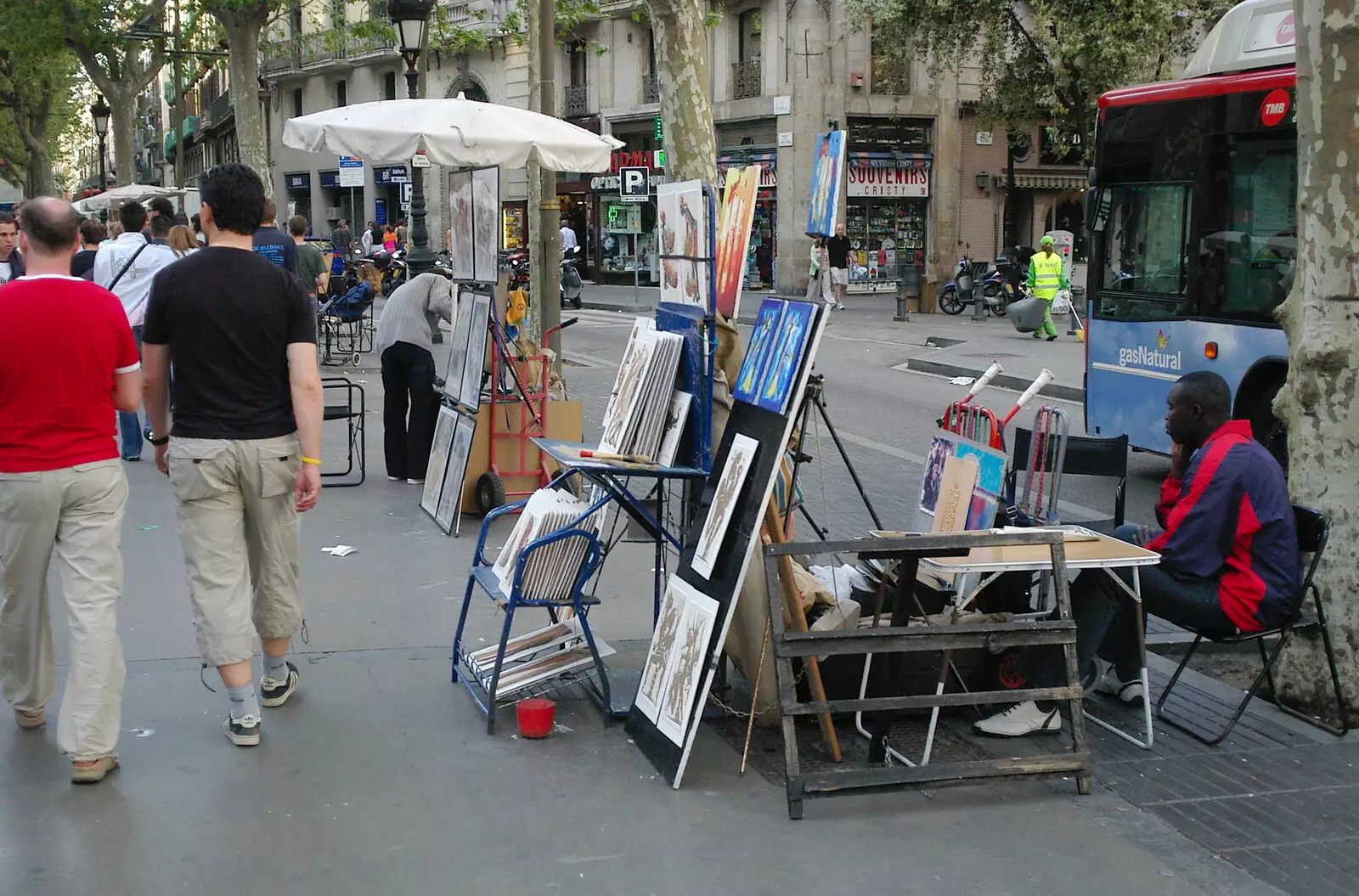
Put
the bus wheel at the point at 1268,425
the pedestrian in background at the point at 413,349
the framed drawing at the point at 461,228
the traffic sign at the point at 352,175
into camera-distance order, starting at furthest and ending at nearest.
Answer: the traffic sign at the point at 352,175
the bus wheel at the point at 1268,425
the pedestrian in background at the point at 413,349
the framed drawing at the point at 461,228

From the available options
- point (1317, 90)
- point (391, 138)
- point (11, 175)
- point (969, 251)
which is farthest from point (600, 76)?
point (11, 175)

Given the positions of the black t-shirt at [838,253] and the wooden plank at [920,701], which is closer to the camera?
the wooden plank at [920,701]

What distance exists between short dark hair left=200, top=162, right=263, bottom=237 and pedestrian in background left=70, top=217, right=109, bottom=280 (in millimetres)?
6410

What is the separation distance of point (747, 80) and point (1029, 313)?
14852mm

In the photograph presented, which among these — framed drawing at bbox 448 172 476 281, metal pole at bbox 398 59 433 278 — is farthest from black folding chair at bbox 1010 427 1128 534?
metal pole at bbox 398 59 433 278

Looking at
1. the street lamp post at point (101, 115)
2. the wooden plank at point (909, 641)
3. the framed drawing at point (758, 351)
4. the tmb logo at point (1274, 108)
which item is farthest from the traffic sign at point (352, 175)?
the wooden plank at point (909, 641)

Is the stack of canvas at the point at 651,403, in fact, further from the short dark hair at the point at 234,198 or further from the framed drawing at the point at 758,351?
the short dark hair at the point at 234,198

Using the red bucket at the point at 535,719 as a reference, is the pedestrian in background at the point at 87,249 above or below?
above

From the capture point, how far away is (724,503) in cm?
486

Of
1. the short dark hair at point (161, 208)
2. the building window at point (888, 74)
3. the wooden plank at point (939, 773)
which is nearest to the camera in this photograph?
the wooden plank at point (939, 773)

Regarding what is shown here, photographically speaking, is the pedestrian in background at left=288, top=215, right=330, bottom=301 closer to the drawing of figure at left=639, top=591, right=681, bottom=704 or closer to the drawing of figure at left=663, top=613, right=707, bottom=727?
the drawing of figure at left=639, top=591, right=681, bottom=704

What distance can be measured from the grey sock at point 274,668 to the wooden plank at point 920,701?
2.16m

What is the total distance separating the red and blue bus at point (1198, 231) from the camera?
9.86 metres

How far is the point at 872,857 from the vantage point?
4.12 m
